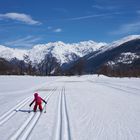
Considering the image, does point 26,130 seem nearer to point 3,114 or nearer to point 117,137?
point 117,137

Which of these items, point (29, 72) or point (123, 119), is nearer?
point (123, 119)

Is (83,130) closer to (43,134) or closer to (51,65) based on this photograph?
(43,134)

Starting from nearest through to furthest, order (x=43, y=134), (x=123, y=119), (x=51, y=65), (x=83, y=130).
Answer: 1. (x=43, y=134)
2. (x=83, y=130)
3. (x=123, y=119)
4. (x=51, y=65)

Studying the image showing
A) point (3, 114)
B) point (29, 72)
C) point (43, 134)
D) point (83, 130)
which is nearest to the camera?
point (43, 134)

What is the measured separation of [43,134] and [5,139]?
4.51ft

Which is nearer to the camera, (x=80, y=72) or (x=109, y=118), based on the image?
(x=109, y=118)

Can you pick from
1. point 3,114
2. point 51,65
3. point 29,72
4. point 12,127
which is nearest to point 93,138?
point 12,127

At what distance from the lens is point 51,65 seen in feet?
506

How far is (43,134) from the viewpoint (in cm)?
998

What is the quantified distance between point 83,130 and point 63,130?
0.72 m

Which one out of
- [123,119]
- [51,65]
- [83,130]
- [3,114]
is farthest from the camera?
[51,65]

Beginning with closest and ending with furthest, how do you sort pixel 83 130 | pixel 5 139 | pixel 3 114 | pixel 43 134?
pixel 5 139 → pixel 43 134 → pixel 83 130 → pixel 3 114

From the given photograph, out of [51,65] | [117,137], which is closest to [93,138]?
[117,137]

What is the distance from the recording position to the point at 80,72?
158250mm
